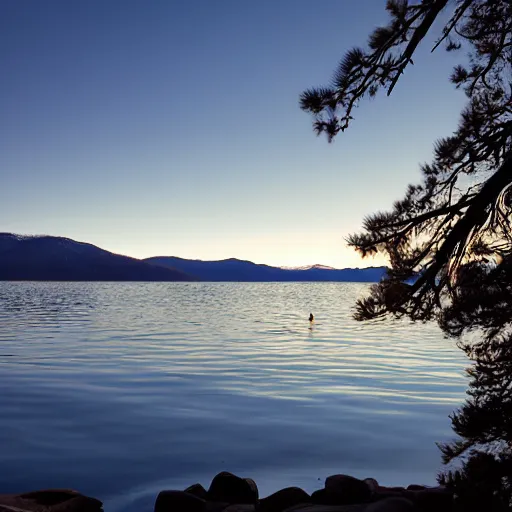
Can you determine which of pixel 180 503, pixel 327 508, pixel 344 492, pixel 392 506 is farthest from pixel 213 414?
pixel 392 506

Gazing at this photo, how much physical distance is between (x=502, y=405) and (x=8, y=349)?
19974 millimetres

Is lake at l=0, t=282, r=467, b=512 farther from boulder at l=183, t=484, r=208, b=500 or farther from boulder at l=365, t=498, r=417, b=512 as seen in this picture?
boulder at l=365, t=498, r=417, b=512

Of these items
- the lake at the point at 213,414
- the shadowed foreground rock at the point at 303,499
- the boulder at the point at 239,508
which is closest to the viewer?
the shadowed foreground rock at the point at 303,499

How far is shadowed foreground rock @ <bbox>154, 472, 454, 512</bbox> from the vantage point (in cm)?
586

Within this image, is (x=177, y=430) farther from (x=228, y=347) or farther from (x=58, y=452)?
(x=228, y=347)

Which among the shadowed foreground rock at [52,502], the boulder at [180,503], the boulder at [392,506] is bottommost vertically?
the shadowed foreground rock at [52,502]

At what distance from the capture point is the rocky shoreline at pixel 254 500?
5.95 metres

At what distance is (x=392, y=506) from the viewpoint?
18.2 ft

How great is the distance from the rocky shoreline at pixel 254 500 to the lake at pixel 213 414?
93 cm

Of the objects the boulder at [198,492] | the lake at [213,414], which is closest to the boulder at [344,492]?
the lake at [213,414]

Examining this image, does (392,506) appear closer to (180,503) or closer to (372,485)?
(372,485)

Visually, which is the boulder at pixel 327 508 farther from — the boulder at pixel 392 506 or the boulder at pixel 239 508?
the boulder at pixel 239 508

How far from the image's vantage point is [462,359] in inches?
790

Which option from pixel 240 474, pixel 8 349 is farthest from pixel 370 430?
pixel 8 349
